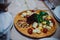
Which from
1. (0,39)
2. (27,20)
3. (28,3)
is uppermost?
(28,3)

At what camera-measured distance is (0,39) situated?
21.5 inches

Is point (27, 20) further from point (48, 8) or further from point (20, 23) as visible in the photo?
point (48, 8)

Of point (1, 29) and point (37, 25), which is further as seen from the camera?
point (37, 25)

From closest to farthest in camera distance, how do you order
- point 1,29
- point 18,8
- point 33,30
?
1. point 1,29
2. point 33,30
3. point 18,8

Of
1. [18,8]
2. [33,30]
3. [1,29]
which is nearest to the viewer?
[1,29]

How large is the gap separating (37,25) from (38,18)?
0.05m

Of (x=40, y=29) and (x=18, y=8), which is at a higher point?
(x=18, y=8)

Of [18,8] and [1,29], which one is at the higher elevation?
[18,8]

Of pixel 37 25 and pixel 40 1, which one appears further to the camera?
pixel 40 1

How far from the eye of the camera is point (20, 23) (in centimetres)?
69

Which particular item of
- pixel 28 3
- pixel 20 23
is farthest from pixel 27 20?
pixel 28 3

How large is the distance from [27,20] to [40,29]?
9 cm

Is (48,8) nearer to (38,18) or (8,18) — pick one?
(38,18)

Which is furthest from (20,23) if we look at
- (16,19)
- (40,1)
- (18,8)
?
(40,1)
